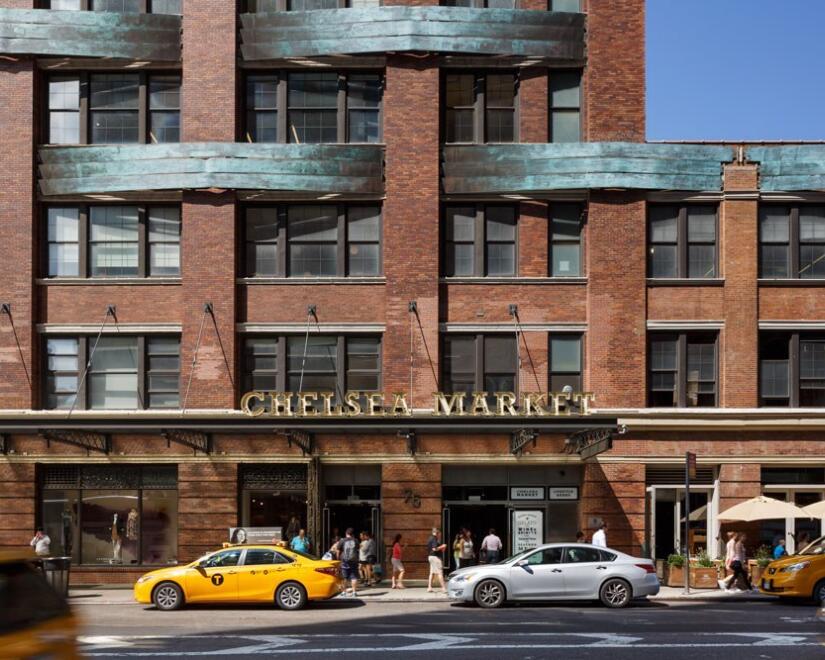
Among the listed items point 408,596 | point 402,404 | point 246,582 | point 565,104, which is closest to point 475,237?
point 565,104

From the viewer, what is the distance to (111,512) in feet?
113

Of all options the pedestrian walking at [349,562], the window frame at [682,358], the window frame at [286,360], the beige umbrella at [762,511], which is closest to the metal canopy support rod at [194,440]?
the window frame at [286,360]

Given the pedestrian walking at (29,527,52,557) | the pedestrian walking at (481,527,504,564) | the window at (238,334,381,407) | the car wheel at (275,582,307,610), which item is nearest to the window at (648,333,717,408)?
the pedestrian walking at (481,527,504,564)

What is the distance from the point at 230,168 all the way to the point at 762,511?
16.7 meters

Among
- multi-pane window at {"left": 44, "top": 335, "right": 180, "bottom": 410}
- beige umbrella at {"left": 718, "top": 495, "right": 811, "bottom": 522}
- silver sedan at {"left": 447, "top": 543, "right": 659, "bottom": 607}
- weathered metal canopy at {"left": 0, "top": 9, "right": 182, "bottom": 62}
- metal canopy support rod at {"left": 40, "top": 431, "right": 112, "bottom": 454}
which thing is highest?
weathered metal canopy at {"left": 0, "top": 9, "right": 182, "bottom": 62}

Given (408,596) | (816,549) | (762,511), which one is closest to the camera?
(816,549)

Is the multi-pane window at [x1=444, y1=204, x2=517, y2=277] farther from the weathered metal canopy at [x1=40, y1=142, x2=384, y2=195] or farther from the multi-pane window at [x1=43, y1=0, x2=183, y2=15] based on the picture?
the multi-pane window at [x1=43, y1=0, x2=183, y2=15]

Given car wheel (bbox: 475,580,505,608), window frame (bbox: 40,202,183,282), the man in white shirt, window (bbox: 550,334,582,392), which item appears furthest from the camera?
window frame (bbox: 40,202,183,282)

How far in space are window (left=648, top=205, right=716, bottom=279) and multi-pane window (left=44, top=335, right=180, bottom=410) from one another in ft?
44.6

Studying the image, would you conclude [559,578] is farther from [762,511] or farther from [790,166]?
[790,166]

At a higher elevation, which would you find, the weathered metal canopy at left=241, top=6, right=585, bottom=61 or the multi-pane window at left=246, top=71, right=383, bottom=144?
the weathered metal canopy at left=241, top=6, right=585, bottom=61

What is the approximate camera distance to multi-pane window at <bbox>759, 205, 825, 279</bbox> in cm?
3491

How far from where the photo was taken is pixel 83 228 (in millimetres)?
34812

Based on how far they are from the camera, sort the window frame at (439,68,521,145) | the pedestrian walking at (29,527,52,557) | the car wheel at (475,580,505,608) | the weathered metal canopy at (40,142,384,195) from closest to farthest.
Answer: the car wheel at (475,580,505,608) → the pedestrian walking at (29,527,52,557) → the weathered metal canopy at (40,142,384,195) → the window frame at (439,68,521,145)
